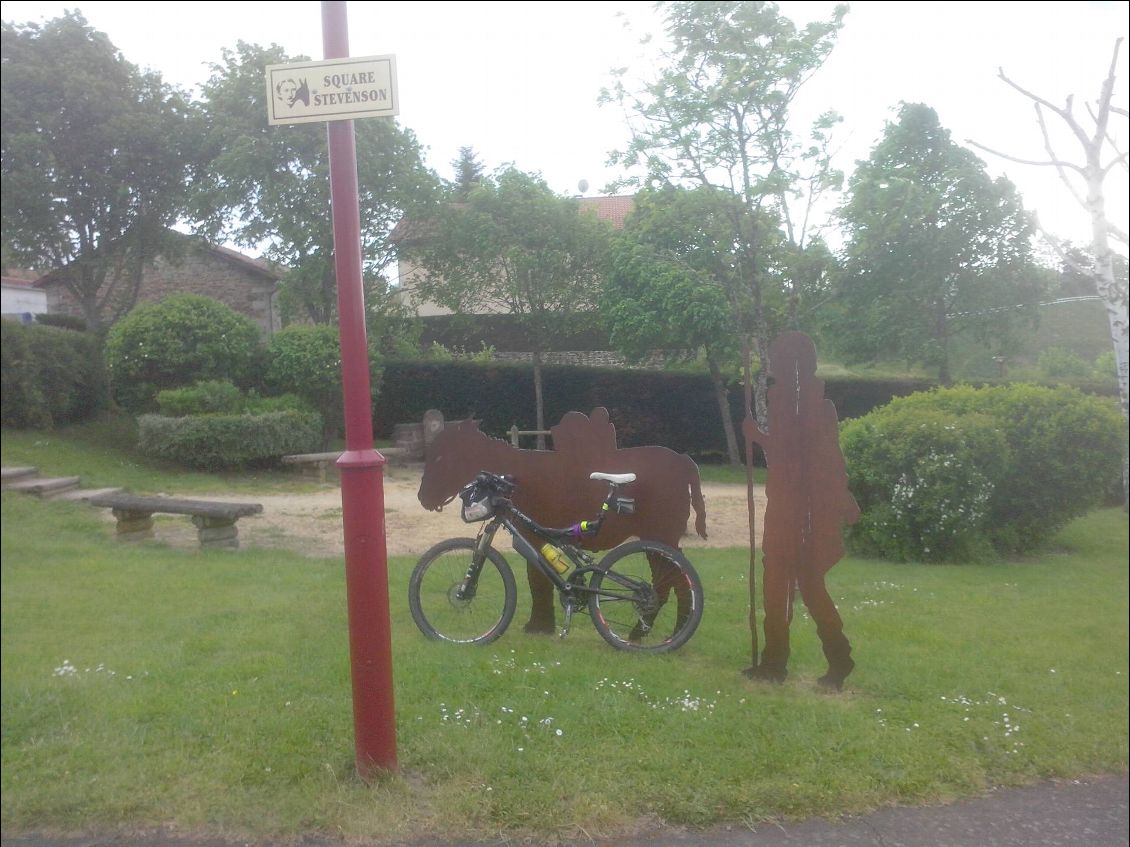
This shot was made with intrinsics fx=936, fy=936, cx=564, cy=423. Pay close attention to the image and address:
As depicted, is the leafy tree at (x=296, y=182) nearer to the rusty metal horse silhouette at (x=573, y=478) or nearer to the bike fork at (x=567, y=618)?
the rusty metal horse silhouette at (x=573, y=478)

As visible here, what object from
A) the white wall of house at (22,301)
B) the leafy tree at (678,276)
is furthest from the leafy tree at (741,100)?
the white wall of house at (22,301)

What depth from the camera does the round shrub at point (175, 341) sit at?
712cm

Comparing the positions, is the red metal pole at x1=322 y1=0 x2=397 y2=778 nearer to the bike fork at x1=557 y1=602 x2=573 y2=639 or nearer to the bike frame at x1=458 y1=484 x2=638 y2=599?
the bike frame at x1=458 y1=484 x2=638 y2=599

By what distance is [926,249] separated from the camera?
6.58 metres

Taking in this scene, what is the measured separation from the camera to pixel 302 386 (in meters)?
7.16

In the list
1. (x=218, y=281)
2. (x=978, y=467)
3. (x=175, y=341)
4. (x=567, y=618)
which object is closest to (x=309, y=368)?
(x=218, y=281)

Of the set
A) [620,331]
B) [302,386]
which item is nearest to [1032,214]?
[620,331]

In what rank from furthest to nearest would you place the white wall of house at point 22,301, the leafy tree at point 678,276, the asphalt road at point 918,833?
the white wall of house at point 22,301
the leafy tree at point 678,276
the asphalt road at point 918,833

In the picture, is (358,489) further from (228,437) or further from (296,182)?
(228,437)

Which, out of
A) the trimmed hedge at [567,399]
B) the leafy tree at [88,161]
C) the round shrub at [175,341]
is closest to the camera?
the trimmed hedge at [567,399]

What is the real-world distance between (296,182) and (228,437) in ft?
8.55

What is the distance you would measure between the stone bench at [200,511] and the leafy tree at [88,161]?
1.63 m

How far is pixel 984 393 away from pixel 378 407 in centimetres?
609

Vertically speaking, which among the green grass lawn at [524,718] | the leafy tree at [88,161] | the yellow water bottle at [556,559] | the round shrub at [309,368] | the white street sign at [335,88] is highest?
the leafy tree at [88,161]
